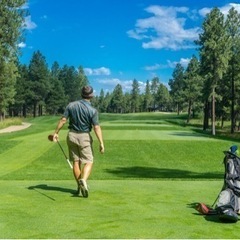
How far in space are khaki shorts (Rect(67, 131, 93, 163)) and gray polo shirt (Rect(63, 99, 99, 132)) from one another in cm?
13

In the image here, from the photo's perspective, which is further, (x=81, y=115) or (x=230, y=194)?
(x=81, y=115)

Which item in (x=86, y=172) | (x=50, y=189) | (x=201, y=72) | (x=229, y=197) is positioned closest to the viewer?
(x=229, y=197)

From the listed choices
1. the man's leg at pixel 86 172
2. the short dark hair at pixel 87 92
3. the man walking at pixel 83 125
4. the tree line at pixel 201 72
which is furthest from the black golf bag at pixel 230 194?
the tree line at pixel 201 72

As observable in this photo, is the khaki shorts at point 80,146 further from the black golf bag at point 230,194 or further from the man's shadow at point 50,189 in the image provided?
the black golf bag at point 230,194

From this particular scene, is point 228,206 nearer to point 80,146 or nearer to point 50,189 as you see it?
point 80,146

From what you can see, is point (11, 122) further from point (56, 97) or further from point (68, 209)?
point (68, 209)

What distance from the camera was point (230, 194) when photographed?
7152mm

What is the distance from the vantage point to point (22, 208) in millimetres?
7273

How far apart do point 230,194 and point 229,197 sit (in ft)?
0.24

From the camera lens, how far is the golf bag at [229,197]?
263 inches

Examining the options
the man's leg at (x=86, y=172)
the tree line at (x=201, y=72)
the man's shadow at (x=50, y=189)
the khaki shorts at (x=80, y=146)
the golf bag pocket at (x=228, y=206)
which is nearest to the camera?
the golf bag pocket at (x=228, y=206)

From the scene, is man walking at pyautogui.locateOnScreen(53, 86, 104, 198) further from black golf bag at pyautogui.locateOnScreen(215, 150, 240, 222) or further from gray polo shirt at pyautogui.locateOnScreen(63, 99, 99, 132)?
black golf bag at pyautogui.locateOnScreen(215, 150, 240, 222)

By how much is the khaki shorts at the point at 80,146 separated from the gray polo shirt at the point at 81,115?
13 centimetres

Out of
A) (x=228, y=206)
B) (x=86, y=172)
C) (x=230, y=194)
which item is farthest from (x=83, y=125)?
(x=228, y=206)
